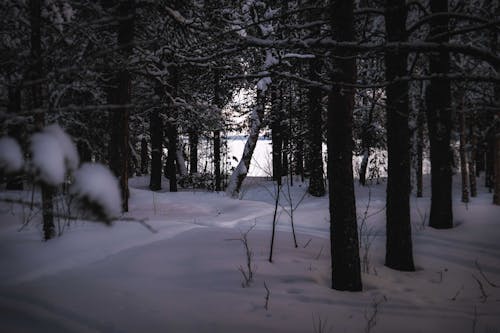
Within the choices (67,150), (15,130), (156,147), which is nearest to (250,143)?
(156,147)

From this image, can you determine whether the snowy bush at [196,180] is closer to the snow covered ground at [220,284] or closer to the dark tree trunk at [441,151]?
the snow covered ground at [220,284]

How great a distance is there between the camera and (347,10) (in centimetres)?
450

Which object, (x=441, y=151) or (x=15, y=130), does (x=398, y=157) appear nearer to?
(x=441, y=151)

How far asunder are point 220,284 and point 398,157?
327 cm

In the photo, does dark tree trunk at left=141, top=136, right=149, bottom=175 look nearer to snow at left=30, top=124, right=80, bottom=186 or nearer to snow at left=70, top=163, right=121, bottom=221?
snow at left=30, top=124, right=80, bottom=186

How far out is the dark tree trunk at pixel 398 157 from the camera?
559cm

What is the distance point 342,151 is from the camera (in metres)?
4.44

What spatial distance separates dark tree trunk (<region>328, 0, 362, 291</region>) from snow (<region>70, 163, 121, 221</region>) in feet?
11.7

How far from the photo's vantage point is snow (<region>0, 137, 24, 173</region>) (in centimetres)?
120

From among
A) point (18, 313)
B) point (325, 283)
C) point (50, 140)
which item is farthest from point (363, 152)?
point (50, 140)

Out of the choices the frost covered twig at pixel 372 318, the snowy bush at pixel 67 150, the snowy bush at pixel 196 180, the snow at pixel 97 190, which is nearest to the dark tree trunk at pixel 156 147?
the snowy bush at pixel 196 180

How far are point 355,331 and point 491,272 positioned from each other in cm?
360

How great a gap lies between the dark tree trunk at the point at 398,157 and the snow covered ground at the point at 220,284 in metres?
0.39

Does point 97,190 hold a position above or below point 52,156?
below
